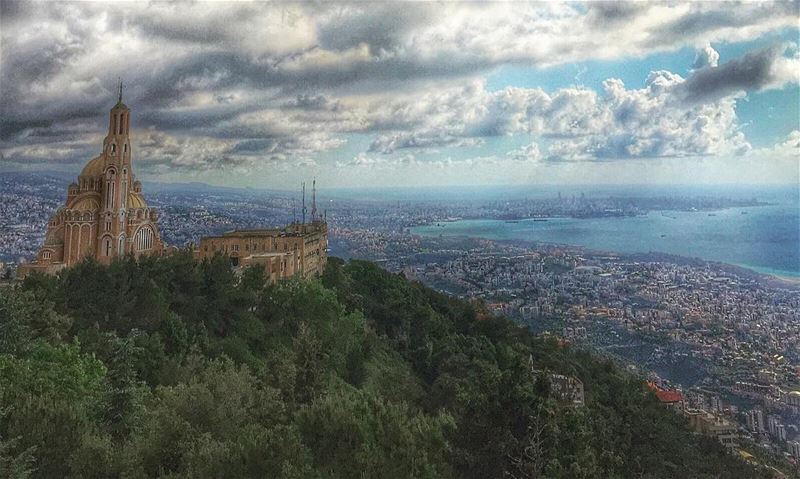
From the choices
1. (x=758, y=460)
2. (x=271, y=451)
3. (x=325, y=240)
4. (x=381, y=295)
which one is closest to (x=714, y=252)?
(x=758, y=460)

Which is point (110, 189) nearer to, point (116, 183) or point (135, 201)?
point (116, 183)

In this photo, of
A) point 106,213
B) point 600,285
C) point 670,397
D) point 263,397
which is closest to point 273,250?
point 106,213

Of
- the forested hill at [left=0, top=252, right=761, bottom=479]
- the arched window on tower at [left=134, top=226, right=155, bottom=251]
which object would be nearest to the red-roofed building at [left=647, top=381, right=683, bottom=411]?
the forested hill at [left=0, top=252, right=761, bottom=479]

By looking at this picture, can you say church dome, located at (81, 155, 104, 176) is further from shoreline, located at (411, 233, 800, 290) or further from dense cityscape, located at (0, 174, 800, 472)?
shoreline, located at (411, 233, 800, 290)

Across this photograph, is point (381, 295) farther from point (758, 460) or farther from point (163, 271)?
point (758, 460)

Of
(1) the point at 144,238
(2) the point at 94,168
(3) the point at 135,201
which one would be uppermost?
(2) the point at 94,168

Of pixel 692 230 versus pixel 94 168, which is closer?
pixel 94 168


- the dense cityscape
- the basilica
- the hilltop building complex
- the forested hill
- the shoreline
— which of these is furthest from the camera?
the hilltop building complex

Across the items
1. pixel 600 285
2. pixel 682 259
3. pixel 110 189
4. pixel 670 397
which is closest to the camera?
pixel 670 397
